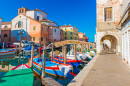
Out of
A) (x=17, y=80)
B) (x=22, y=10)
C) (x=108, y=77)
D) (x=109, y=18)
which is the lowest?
(x=17, y=80)

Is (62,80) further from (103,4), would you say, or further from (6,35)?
(6,35)

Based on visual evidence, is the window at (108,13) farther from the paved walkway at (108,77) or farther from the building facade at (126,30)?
the paved walkway at (108,77)

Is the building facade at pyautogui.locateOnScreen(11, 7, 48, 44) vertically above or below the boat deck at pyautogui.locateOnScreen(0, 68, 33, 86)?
above

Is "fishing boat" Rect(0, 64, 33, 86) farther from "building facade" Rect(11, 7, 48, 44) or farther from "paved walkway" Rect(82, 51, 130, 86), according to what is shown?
"building facade" Rect(11, 7, 48, 44)

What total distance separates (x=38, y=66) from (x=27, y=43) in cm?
2166

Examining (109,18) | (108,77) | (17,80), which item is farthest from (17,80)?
(109,18)

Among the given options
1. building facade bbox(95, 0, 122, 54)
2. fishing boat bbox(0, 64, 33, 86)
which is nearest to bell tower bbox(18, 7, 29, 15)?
building facade bbox(95, 0, 122, 54)

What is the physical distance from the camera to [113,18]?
14977 millimetres

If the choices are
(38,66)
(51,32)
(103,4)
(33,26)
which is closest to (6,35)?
(33,26)

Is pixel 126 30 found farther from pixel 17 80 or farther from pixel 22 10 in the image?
pixel 22 10

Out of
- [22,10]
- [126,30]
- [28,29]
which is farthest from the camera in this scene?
[22,10]

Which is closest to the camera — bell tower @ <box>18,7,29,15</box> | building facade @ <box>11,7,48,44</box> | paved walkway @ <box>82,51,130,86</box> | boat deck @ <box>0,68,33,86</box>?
paved walkway @ <box>82,51,130,86</box>

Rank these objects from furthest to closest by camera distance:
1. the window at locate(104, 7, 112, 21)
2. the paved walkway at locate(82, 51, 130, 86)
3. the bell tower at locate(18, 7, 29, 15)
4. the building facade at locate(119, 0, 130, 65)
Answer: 1. the bell tower at locate(18, 7, 29, 15)
2. the window at locate(104, 7, 112, 21)
3. the building facade at locate(119, 0, 130, 65)
4. the paved walkway at locate(82, 51, 130, 86)

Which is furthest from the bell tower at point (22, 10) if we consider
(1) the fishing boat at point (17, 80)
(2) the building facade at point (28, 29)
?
(1) the fishing boat at point (17, 80)
